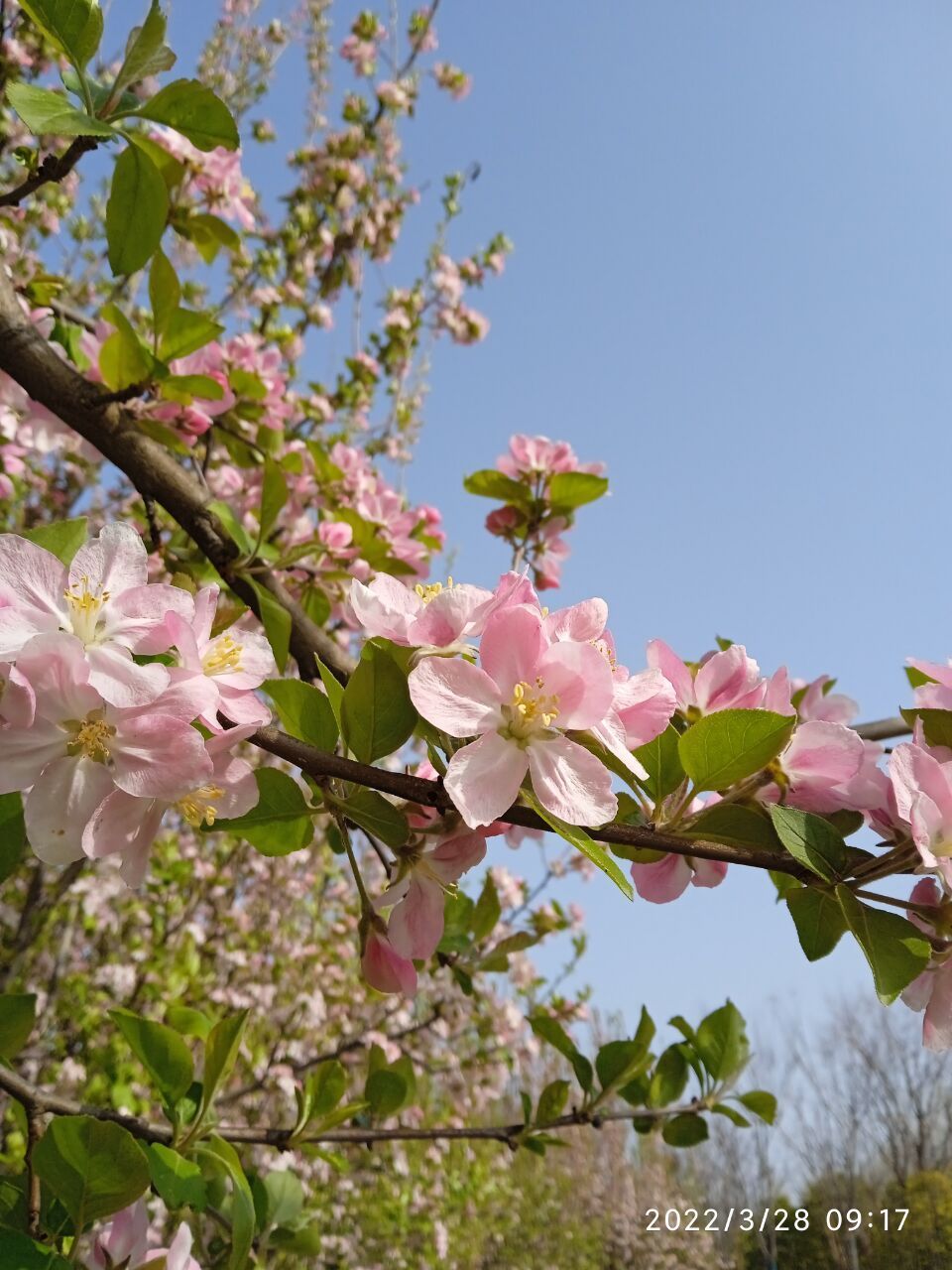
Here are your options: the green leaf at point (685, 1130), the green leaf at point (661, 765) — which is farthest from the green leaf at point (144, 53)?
the green leaf at point (685, 1130)

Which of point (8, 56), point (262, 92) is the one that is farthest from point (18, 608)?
point (262, 92)

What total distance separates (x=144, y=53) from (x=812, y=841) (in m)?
0.88

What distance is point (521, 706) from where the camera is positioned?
0.54 meters

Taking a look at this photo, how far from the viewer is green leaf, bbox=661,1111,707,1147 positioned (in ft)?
4.21

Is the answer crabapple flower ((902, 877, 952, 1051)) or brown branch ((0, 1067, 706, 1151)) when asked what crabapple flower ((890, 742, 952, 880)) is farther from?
brown branch ((0, 1067, 706, 1151))

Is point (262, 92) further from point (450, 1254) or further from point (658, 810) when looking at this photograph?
point (450, 1254)

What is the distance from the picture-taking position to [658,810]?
604mm

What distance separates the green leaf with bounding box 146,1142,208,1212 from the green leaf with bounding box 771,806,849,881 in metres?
0.60

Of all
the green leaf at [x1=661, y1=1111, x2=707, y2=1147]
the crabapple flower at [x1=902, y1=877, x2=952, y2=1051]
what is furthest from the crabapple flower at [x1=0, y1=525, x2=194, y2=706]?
the green leaf at [x1=661, y1=1111, x2=707, y2=1147]

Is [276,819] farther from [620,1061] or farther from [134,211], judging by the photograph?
[620,1061]

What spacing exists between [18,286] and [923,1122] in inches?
654

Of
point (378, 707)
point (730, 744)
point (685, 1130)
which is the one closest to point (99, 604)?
point (378, 707)

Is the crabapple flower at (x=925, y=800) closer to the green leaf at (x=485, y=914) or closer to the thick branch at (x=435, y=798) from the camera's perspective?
the thick branch at (x=435, y=798)

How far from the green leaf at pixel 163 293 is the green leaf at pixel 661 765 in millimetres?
806
